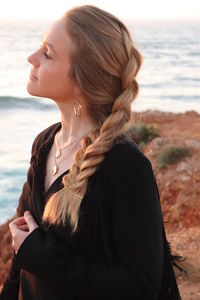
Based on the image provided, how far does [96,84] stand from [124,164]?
0.32 m

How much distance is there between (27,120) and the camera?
65.0ft

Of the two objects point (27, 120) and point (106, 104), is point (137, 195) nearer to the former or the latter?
point (106, 104)

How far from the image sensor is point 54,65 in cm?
202

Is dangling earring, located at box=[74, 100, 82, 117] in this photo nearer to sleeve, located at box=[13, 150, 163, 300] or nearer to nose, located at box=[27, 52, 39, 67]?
nose, located at box=[27, 52, 39, 67]

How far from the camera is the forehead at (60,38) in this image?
1.99 metres

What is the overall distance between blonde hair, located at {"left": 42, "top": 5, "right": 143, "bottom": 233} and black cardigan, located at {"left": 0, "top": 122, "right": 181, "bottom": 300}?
3cm

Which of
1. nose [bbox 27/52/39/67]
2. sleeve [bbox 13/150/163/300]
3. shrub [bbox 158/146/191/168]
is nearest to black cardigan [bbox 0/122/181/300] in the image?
sleeve [bbox 13/150/163/300]

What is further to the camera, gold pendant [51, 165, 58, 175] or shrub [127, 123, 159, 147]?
shrub [127, 123, 159, 147]

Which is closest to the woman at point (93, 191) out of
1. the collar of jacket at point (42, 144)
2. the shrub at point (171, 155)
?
the collar of jacket at point (42, 144)

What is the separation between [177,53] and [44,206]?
6257 cm

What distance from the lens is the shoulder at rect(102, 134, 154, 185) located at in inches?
71.7

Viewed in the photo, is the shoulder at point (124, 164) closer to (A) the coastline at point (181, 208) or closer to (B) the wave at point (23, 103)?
(A) the coastline at point (181, 208)

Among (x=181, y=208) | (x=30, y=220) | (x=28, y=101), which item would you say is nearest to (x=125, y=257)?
(x=30, y=220)

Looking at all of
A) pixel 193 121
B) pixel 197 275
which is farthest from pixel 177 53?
pixel 197 275
